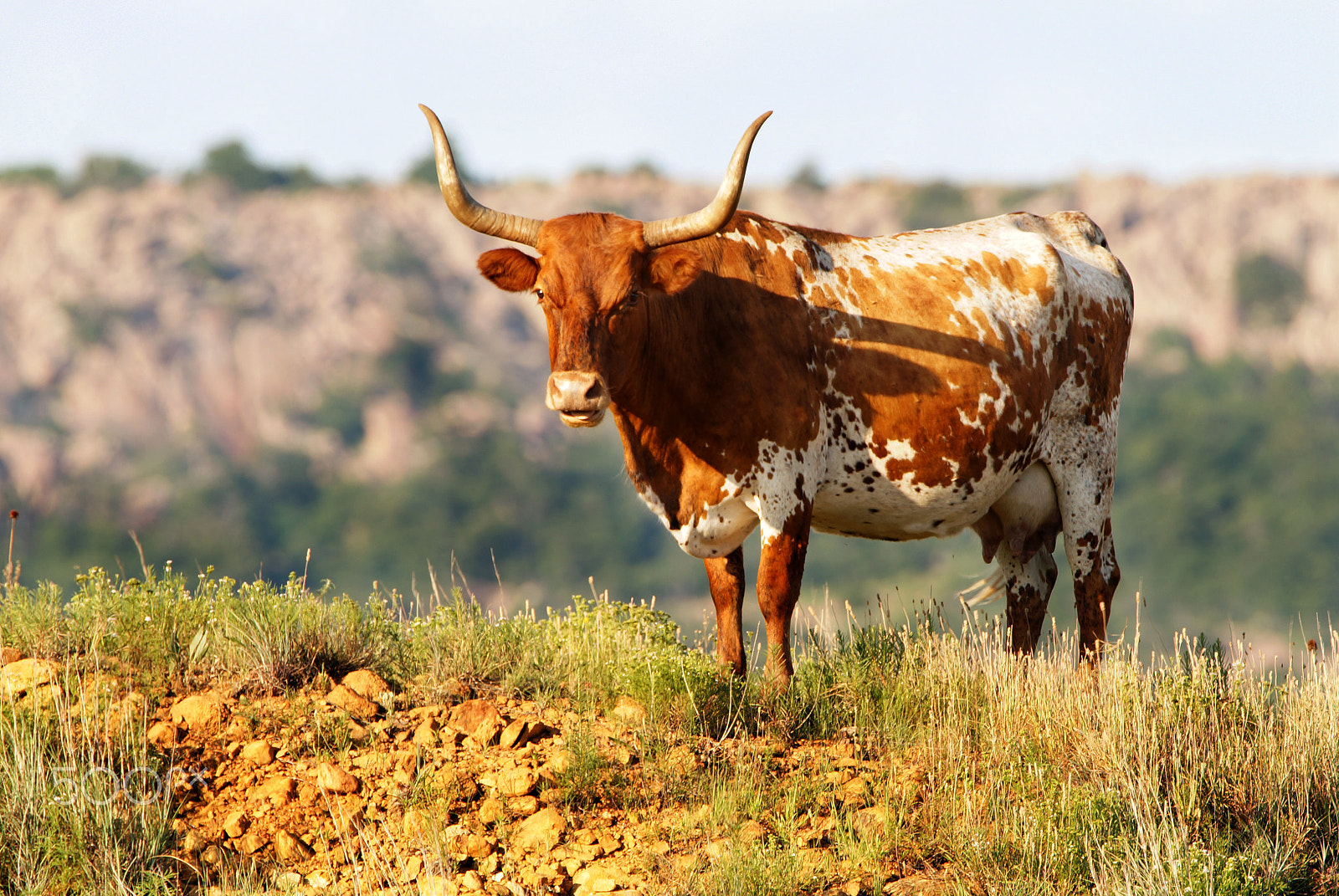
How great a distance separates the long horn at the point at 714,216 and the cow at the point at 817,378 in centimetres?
1

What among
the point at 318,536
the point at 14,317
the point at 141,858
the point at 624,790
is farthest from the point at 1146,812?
the point at 14,317

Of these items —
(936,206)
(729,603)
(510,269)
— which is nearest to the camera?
(510,269)

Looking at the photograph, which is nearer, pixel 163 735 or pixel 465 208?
pixel 163 735

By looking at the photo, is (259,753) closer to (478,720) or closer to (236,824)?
(236,824)

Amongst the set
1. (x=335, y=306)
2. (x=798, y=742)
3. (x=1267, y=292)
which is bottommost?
(x=335, y=306)

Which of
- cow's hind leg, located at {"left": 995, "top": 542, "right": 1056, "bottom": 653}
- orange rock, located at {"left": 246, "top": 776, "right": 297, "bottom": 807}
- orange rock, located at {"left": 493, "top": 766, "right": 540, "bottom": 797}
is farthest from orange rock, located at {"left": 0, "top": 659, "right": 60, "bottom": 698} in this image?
cow's hind leg, located at {"left": 995, "top": 542, "right": 1056, "bottom": 653}

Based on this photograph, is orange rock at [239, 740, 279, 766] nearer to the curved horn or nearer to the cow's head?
the cow's head

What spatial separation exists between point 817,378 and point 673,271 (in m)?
0.98

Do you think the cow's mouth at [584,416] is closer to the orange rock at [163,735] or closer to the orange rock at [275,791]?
the orange rock at [275,791]

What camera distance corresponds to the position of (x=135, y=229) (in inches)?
3233

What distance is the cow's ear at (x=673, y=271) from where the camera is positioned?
5.99m

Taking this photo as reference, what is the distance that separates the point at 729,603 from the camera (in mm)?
6629

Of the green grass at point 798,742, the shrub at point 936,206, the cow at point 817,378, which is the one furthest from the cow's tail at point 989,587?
the shrub at point 936,206

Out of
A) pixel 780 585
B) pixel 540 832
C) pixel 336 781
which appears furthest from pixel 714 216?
pixel 336 781
